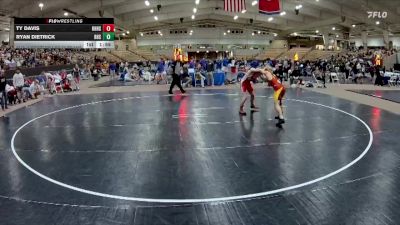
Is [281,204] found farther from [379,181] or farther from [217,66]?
[217,66]

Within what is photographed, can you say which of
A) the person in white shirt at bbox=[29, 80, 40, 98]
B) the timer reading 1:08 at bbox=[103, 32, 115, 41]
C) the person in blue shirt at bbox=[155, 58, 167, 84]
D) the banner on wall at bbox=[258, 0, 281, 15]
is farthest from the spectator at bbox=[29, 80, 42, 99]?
the banner on wall at bbox=[258, 0, 281, 15]

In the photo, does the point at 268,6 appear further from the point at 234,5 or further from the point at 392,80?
the point at 392,80

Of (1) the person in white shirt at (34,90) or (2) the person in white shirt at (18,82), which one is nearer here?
(2) the person in white shirt at (18,82)

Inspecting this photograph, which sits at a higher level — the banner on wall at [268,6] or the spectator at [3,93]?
the banner on wall at [268,6]

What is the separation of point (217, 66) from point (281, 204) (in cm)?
2485

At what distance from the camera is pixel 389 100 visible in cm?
1589

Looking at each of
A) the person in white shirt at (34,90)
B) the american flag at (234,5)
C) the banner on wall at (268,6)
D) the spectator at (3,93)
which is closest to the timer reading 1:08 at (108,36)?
the spectator at (3,93)
